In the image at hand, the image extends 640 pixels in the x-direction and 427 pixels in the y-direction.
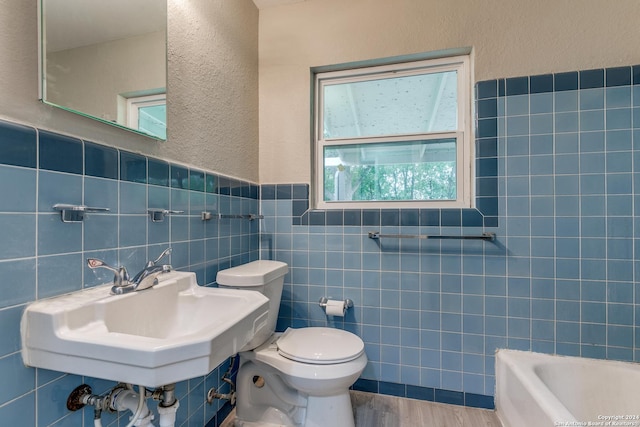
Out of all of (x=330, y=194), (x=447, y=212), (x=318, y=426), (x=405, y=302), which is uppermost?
(x=330, y=194)

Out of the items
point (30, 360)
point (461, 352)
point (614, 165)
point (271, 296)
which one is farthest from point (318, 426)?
point (614, 165)

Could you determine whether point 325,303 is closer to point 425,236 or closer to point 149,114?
point 425,236

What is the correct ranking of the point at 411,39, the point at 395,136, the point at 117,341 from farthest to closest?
1. the point at 395,136
2. the point at 411,39
3. the point at 117,341

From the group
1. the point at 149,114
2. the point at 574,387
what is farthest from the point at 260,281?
the point at 574,387

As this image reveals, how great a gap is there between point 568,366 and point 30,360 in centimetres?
212

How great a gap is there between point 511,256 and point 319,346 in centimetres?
113

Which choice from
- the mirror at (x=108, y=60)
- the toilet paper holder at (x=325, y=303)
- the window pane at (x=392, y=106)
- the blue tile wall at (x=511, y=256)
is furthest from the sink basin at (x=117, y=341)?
the window pane at (x=392, y=106)

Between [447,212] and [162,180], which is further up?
[162,180]

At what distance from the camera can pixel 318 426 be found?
1.31m

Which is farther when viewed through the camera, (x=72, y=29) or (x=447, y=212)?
(x=447, y=212)

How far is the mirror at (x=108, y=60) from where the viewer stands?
31.4 inches

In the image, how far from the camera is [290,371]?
4.19ft

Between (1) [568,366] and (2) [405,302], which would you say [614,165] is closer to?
(1) [568,366]

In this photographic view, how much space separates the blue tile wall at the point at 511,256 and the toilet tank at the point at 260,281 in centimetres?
34
